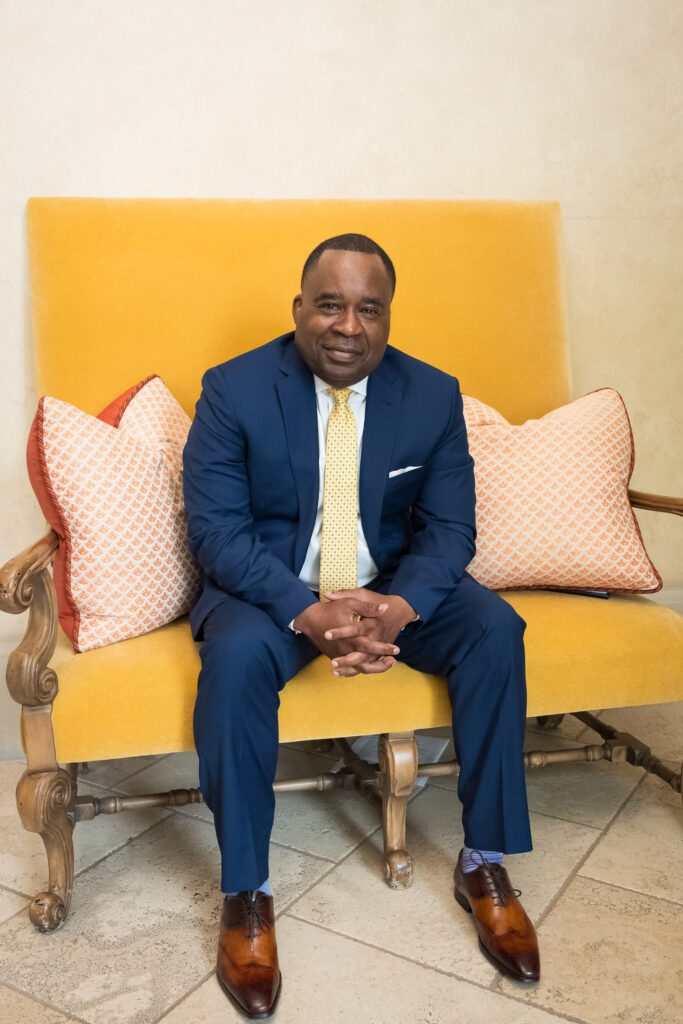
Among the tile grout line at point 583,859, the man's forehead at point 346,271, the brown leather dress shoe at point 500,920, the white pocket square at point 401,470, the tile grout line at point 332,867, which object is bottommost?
the tile grout line at point 583,859

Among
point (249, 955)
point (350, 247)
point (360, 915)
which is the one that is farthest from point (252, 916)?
point (350, 247)

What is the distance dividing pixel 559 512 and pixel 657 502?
29cm

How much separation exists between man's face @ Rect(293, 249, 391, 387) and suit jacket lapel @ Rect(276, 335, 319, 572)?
0.07 m

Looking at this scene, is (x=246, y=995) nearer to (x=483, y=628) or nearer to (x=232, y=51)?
(x=483, y=628)

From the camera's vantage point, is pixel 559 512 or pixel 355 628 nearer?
pixel 355 628

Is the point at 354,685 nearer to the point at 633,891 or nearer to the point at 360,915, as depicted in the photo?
the point at 360,915

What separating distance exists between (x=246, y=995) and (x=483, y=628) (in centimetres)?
78

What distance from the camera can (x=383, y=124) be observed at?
107 inches

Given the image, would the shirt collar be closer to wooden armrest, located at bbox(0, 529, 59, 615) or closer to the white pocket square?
the white pocket square

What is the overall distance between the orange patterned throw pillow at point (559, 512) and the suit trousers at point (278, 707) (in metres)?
0.26

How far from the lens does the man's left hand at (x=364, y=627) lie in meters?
1.79

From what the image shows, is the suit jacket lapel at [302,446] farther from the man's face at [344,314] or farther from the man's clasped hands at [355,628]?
the man's clasped hands at [355,628]

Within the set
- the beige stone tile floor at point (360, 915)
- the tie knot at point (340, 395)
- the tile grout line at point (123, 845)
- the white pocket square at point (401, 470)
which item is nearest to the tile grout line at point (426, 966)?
the beige stone tile floor at point (360, 915)

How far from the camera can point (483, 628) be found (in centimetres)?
186
